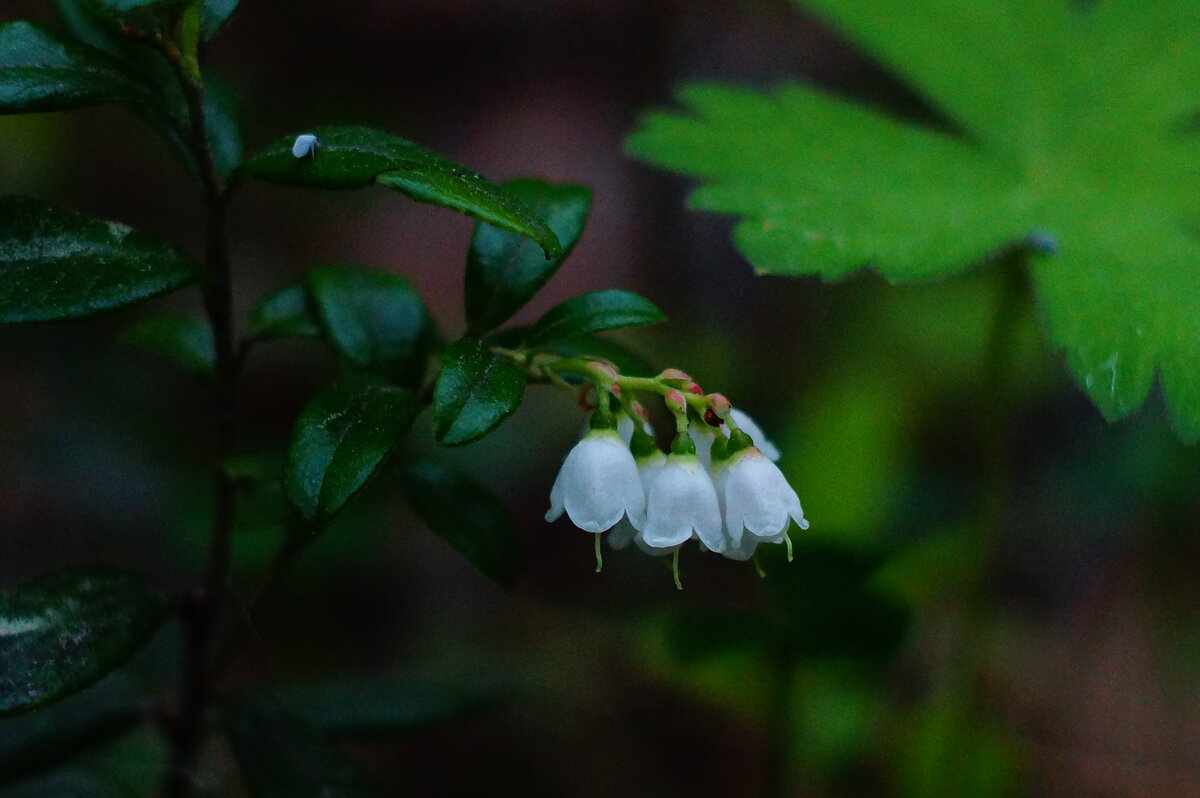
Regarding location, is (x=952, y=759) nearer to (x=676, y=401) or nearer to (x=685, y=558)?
(x=685, y=558)

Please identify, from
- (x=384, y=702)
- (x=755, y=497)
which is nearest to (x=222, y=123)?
(x=755, y=497)

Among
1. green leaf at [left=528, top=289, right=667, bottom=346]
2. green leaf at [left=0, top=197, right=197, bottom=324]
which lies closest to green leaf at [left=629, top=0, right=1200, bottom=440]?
green leaf at [left=528, top=289, right=667, bottom=346]

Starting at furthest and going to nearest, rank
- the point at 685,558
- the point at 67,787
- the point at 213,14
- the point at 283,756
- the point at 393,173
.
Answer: the point at 685,558 < the point at 67,787 < the point at 283,756 < the point at 213,14 < the point at 393,173

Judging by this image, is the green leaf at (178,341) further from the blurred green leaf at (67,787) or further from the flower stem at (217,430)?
the blurred green leaf at (67,787)

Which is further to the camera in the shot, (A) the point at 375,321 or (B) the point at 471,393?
(A) the point at 375,321

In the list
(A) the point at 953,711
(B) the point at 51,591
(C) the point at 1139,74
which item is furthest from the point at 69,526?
(C) the point at 1139,74

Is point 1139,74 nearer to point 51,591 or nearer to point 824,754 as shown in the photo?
point 824,754
